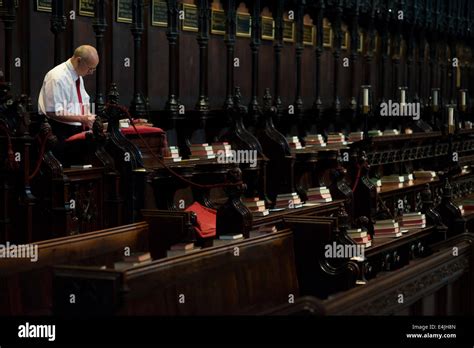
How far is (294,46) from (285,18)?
0.61 metres

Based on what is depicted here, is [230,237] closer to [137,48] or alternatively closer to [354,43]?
[137,48]

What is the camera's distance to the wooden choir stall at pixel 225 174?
4.85 metres

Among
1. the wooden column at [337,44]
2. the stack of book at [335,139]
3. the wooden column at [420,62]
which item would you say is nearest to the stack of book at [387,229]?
the stack of book at [335,139]

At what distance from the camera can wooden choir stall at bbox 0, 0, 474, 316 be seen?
4852 mm

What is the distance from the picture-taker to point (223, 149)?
952 cm

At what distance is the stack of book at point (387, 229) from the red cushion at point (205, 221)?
63.2 inches

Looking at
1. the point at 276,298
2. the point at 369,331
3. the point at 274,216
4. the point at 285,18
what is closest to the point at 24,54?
the point at 274,216

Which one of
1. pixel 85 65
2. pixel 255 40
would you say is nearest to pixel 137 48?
pixel 85 65

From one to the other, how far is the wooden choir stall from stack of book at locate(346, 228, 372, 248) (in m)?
0.02

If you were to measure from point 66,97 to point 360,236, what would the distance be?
282 centimetres

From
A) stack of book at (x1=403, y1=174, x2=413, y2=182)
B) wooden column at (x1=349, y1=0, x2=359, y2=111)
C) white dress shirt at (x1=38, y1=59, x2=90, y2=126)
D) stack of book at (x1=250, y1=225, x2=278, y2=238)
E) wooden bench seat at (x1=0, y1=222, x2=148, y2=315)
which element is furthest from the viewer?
wooden column at (x1=349, y1=0, x2=359, y2=111)

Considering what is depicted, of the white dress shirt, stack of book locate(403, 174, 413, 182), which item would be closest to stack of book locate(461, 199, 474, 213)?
stack of book locate(403, 174, 413, 182)

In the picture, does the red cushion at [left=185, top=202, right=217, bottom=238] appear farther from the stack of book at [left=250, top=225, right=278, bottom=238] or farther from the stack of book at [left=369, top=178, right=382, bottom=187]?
the stack of book at [left=369, top=178, right=382, bottom=187]

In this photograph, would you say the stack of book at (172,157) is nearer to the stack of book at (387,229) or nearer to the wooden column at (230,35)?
the stack of book at (387,229)
